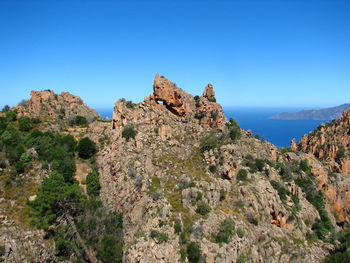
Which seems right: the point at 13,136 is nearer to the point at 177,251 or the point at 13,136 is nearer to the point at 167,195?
the point at 167,195

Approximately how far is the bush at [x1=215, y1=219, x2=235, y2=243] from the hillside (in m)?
0.16

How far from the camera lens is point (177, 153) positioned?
169 ft

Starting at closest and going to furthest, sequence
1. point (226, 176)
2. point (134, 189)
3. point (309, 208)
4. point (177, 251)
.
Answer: point (177, 251) → point (134, 189) → point (226, 176) → point (309, 208)

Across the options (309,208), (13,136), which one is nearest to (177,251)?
(309,208)

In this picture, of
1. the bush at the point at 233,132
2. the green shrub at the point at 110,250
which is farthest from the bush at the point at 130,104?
the green shrub at the point at 110,250

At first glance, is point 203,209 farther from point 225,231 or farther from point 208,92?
point 208,92

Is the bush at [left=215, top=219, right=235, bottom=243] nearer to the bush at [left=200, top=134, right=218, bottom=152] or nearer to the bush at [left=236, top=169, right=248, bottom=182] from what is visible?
the bush at [left=236, top=169, right=248, bottom=182]

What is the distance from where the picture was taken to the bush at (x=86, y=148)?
2188 inches

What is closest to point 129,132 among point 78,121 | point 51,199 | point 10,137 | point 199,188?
point 199,188

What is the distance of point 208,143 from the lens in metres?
53.0

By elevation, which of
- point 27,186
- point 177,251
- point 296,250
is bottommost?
point 296,250

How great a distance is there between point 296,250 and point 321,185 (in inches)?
1083

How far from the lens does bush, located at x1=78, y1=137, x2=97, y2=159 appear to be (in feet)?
182

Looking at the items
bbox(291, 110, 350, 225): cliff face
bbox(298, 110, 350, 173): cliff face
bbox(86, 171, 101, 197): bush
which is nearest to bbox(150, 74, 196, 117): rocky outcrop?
bbox(86, 171, 101, 197): bush
